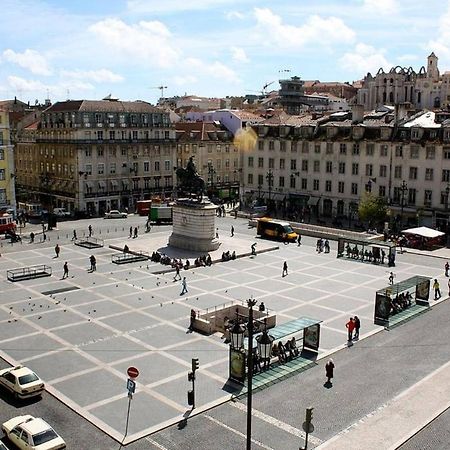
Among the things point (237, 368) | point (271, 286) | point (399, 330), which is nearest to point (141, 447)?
point (237, 368)

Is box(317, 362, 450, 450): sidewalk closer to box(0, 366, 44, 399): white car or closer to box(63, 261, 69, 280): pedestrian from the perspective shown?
box(0, 366, 44, 399): white car

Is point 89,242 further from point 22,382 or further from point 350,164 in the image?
point 22,382

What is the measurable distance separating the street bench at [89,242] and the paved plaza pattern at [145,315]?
1453 millimetres

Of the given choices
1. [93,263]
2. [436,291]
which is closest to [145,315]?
[93,263]

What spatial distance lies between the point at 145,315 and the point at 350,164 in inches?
1809

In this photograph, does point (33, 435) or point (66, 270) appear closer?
point (33, 435)

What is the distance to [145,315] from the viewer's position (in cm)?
3772

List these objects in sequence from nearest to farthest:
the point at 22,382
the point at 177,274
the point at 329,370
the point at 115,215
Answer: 1. the point at 22,382
2. the point at 329,370
3. the point at 177,274
4. the point at 115,215

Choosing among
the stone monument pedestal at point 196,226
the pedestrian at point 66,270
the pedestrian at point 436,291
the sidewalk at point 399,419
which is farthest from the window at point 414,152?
the sidewalk at point 399,419

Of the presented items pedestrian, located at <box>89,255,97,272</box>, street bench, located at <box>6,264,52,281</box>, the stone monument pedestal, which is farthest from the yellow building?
pedestrian, located at <box>89,255,97,272</box>

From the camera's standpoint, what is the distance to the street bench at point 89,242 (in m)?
60.0

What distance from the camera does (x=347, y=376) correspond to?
28703 millimetres

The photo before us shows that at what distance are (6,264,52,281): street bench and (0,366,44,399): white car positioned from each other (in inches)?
821

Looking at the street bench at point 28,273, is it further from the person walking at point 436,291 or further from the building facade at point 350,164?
the building facade at point 350,164
